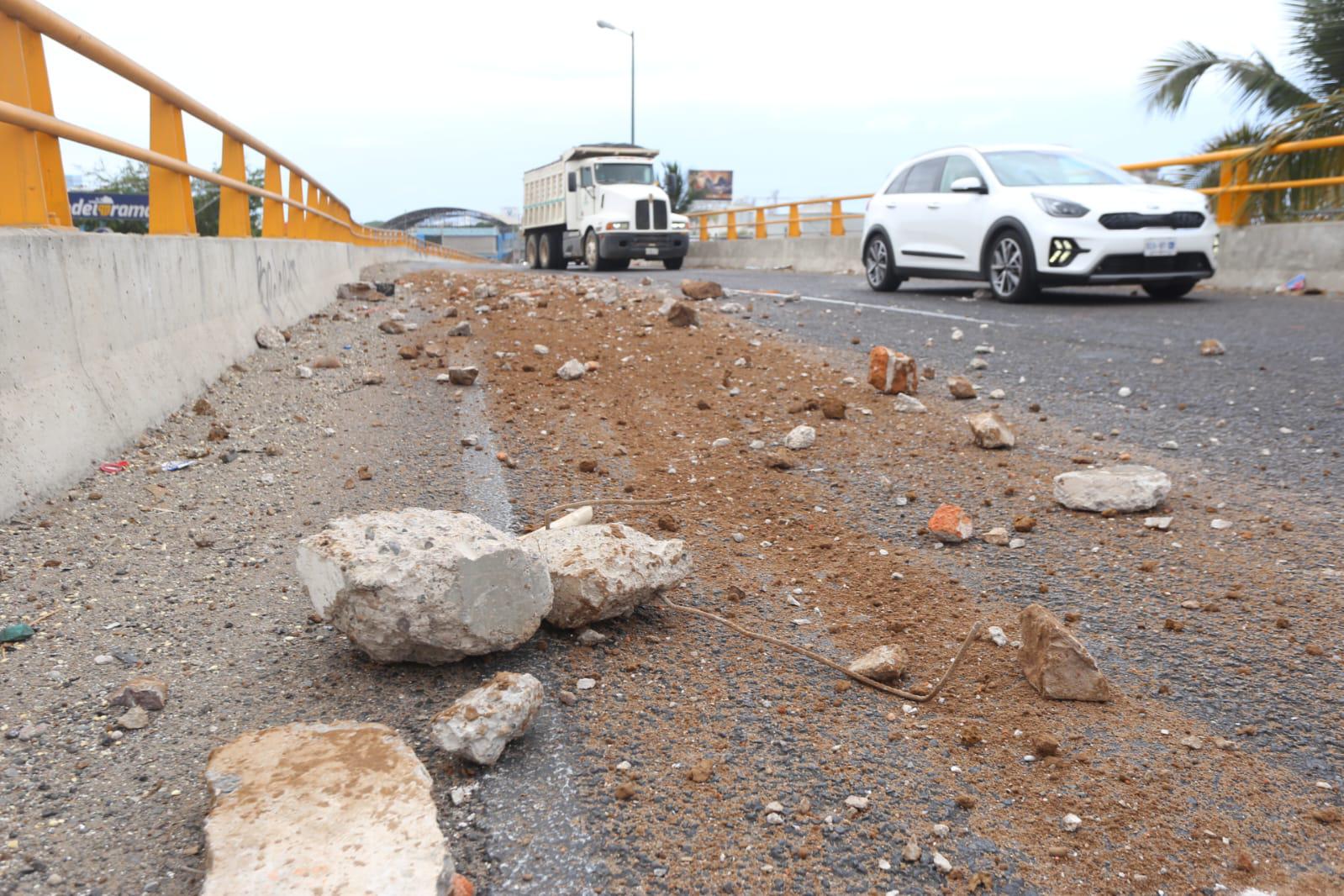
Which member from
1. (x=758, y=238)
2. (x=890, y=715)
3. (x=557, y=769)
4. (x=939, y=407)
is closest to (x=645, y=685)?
(x=557, y=769)

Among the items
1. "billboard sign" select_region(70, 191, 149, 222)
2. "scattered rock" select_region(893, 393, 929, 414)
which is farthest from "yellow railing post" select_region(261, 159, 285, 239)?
"billboard sign" select_region(70, 191, 149, 222)

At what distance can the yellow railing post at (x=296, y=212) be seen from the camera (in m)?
10.2

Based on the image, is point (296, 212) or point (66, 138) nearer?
point (66, 138)

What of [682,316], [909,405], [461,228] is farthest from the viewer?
[461,228]

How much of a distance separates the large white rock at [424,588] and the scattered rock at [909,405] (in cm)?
324

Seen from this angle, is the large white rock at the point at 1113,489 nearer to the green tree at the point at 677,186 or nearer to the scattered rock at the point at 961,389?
the scattered rock at the point at 961,389

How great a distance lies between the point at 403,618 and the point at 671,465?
2.16 meters

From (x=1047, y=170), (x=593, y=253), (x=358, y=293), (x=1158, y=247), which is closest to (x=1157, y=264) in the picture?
(x=1158, y=247)

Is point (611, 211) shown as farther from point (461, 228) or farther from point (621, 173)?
point (461, 228)

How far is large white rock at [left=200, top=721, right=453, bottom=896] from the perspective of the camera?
1.73m

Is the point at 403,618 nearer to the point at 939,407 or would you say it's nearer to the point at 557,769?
the point at 557,769

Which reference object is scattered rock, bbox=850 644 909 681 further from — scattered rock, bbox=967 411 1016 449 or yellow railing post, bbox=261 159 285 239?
yellow railing post, bbox=261 159 285 239

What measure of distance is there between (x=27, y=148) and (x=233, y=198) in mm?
3299

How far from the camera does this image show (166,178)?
558cm
